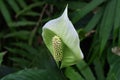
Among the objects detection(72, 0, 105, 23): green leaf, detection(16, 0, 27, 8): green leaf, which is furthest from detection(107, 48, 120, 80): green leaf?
detection(16, 0, 27, 8): green leaf

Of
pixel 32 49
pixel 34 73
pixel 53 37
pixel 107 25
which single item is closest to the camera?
pixel 53 37

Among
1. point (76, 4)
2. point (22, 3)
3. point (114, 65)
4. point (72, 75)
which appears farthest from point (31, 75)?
point (22, 3)

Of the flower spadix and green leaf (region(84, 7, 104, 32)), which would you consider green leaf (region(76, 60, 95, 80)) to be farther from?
the flower spadix

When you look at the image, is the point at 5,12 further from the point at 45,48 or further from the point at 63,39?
the point at 63,39

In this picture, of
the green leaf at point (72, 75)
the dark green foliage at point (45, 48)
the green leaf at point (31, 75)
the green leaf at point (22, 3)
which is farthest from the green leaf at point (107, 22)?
the green leaf at point (22, 3)

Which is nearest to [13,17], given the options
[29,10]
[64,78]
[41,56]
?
[29,10]

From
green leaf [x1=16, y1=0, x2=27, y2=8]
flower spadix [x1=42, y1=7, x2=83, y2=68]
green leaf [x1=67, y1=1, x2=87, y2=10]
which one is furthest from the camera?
green leaf [x1=16, y1=0, x2=27, y2=8]

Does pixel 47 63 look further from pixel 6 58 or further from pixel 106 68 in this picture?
pixel 6 58
